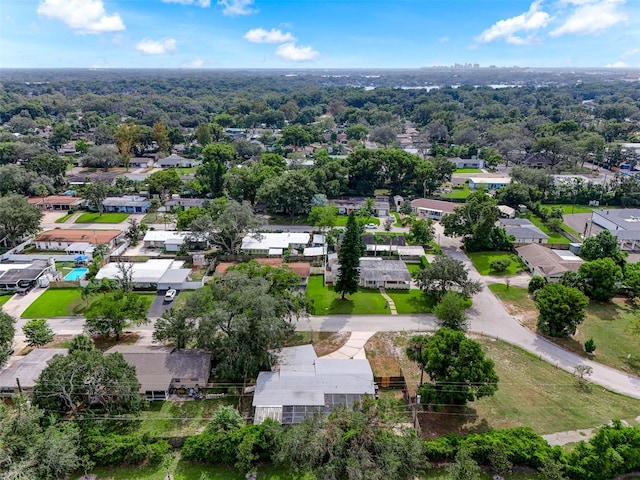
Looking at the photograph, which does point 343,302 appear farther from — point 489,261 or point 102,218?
point 102,218

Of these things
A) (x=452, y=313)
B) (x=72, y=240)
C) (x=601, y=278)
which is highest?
(x=452, y=313)

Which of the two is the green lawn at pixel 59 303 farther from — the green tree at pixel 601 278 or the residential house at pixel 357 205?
the green tree at pixel 601 278

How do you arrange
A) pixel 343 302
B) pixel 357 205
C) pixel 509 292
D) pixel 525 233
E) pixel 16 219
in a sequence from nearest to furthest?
1. pixel 343 302
2. pixel 509 292
3. pixel 16 219
4. pixel 525 233
5. pixel 357 205

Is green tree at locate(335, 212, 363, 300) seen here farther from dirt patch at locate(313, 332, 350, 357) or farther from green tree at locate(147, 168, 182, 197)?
green tree at locate(147, 168, 182, 197)

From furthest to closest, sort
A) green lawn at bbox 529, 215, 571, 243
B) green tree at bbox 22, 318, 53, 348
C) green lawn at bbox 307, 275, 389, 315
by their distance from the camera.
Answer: green lawn at bbox 529, 215, 571, 243
green lawn at bbox 307, 275, 389, 315
green tree at bbox 22, 318, 53, 348

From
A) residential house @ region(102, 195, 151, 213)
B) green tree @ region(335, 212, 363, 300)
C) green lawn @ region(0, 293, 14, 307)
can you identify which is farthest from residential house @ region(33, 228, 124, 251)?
green tree @ region(335, 212, 363, 300)

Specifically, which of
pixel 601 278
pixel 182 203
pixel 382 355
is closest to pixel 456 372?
pixel 382 355
